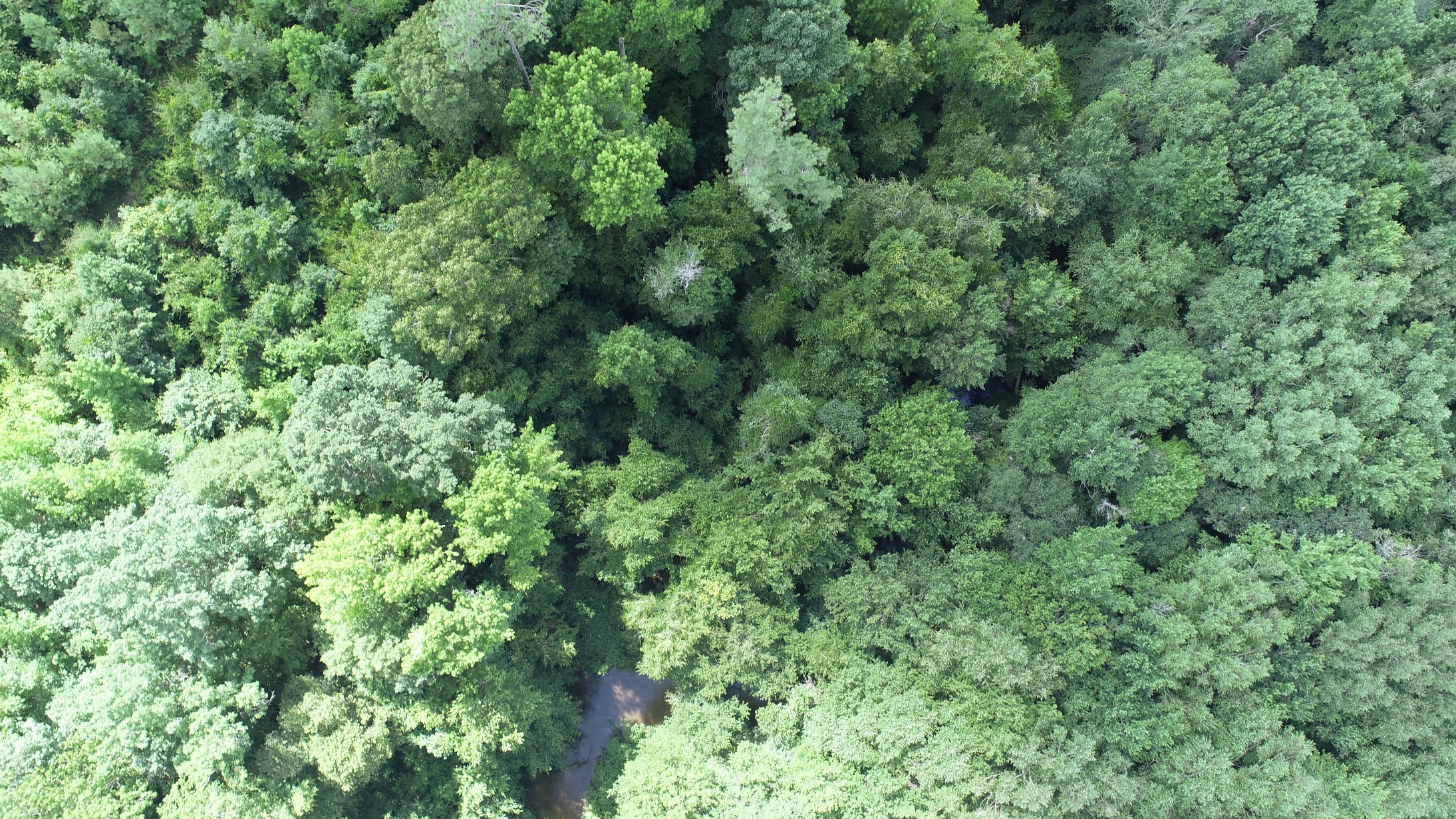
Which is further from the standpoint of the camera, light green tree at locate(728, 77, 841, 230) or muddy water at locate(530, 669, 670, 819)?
muddy water at locate(530, 669, 670, 819)

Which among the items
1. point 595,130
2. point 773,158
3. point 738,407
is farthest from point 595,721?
point 773,158

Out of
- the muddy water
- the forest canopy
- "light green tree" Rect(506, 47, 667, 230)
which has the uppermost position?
"light green tree" Rect(506, 47, 667, 230)

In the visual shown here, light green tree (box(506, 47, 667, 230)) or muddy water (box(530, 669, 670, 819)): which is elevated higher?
light green tree (box(506, 47, 667, 230))

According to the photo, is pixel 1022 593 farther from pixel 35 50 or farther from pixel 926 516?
pixel 35 50

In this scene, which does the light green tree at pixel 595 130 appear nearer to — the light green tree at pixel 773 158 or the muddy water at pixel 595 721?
the light green tree at pixel 773 158

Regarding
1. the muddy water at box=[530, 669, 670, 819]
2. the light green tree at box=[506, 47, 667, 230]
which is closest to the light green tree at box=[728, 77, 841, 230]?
the light green tree at box=[506, 47, 667, 230]

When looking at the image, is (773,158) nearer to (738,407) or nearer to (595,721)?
(738,407)

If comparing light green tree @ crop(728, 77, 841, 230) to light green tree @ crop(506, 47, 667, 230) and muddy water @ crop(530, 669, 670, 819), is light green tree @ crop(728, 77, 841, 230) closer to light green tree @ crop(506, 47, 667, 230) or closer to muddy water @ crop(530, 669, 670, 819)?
light green tree @ crop(506, 47, 667, 230)
